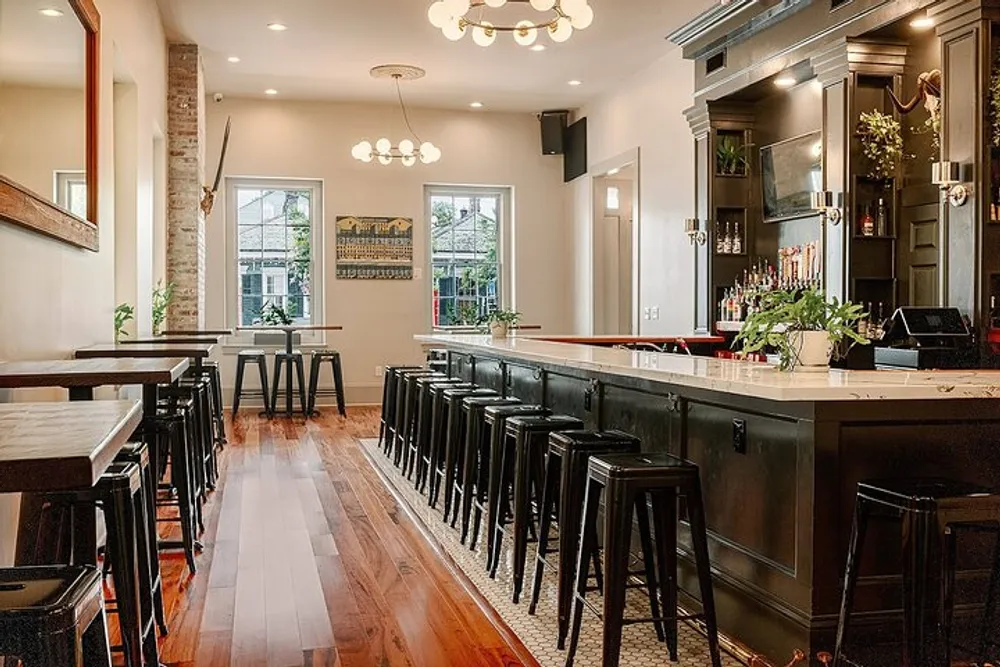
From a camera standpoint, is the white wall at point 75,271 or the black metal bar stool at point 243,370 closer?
the white wall at point 75,271

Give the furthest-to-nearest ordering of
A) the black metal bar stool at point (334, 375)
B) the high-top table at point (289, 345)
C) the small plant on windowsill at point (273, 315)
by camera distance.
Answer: the small plant on windowsill at point (273, 315), the black metal bar stool at point (334, 375), the high-top table at point (289, 345)

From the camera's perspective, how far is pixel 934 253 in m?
5.61

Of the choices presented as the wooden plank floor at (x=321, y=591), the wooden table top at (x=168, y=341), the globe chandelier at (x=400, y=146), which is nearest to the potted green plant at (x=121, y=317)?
the wooden table top at (x=168, y=341)

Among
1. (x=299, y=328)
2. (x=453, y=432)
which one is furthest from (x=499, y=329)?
(x=299, y=328)

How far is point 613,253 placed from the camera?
10836 mm

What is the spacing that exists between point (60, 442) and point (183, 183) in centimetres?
729

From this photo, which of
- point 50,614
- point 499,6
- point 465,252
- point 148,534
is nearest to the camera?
point 50,614

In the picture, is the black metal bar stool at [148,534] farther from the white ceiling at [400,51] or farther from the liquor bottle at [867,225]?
the white ceiling at [400,51]

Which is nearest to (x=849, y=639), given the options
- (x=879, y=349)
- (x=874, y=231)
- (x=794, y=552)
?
(x=794, y=552)

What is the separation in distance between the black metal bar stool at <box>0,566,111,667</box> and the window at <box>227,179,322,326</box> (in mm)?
9279

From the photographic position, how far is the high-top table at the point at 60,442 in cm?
133

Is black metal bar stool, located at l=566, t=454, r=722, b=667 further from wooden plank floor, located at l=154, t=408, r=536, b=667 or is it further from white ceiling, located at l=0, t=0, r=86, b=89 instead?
white ceiling, located at l=0, t=0, r=86, b=89

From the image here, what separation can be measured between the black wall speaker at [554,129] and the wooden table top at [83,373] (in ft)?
28.4

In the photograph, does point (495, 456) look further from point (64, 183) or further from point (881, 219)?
point (881, 219)
